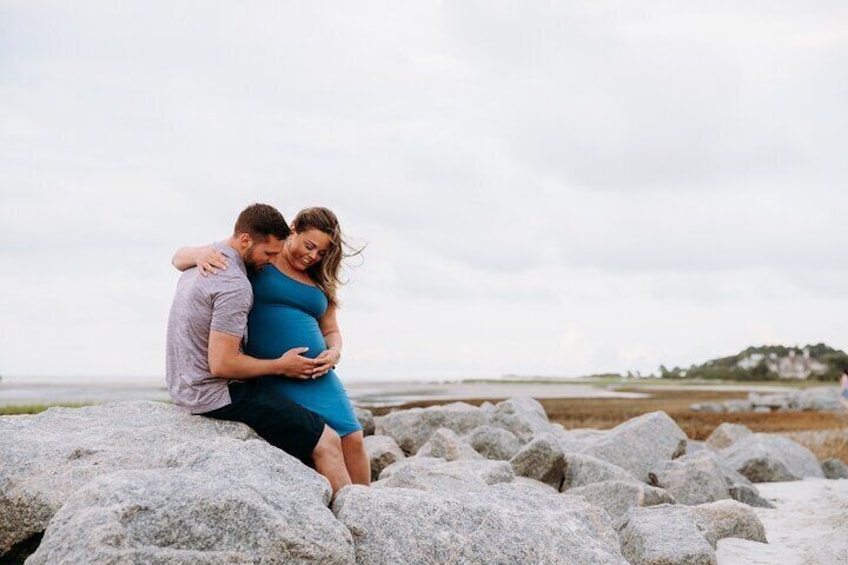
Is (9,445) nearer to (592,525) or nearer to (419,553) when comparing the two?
(419,553)

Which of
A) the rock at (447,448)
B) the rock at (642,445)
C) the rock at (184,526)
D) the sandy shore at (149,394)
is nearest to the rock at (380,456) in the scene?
the rock at (447,448)

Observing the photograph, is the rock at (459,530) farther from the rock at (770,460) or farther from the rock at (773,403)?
the rock at (773,403)

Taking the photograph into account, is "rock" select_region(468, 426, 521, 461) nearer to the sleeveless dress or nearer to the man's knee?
the man's knee

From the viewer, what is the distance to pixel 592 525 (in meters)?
5.79

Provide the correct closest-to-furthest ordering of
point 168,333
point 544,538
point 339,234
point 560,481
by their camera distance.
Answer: point 544,538
point 168,333
point 339,234
point 560,481

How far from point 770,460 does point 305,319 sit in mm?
9316

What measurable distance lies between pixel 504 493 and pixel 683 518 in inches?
91.9

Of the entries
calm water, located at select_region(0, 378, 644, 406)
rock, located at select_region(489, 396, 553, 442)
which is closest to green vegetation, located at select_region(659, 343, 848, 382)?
calm water, located at select_region(0, 378, 644, 406)

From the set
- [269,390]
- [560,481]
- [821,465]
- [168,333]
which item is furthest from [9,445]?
[821,465]

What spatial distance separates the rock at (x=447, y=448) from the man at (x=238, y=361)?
3.88 metres

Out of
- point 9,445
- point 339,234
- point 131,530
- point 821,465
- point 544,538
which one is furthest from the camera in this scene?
point 821,465

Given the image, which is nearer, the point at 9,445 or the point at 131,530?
the point at 131,530

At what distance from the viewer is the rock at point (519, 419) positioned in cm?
1292

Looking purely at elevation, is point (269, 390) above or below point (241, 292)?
below
